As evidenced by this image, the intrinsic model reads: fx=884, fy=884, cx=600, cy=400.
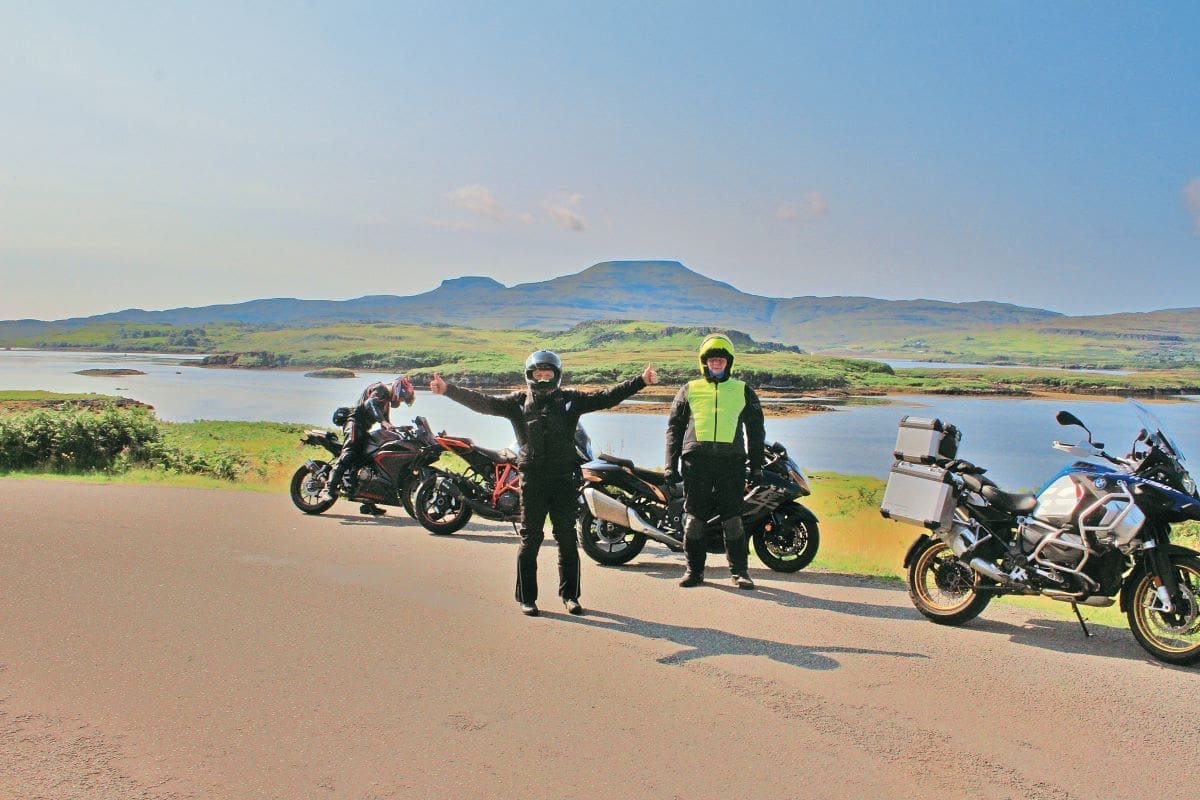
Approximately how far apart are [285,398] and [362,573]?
8012 cm

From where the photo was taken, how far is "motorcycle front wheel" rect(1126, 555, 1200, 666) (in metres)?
5.43

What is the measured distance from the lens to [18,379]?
64.3 meters

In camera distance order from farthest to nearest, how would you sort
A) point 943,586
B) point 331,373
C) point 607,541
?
point 331,373, point 607,541, point 943,586

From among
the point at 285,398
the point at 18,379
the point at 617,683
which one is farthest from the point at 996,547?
the point at 285,398

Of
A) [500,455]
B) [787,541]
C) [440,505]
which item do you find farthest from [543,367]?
[440,505]

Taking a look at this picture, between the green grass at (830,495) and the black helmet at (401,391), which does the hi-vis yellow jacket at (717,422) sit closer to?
the green grass at (830,495)

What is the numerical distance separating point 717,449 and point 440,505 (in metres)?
4.14

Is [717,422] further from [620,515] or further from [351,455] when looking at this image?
[351,455]

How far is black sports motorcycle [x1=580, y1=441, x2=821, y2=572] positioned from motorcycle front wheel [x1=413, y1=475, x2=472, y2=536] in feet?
6.92

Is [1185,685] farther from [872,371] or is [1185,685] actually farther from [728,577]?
[872,371]

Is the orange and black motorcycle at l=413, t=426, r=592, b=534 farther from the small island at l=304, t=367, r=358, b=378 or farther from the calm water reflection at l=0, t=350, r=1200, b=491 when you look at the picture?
the small island at l=304, t=367, r=358, b=378

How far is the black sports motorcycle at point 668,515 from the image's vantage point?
8414 millimetres

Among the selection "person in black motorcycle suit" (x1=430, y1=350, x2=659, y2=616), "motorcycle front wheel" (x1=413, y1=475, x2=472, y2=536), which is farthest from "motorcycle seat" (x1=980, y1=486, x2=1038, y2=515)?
"motorcycle front wheel" (x1=413, y1=475, x2=472, y2=536)

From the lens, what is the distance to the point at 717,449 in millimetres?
7719
